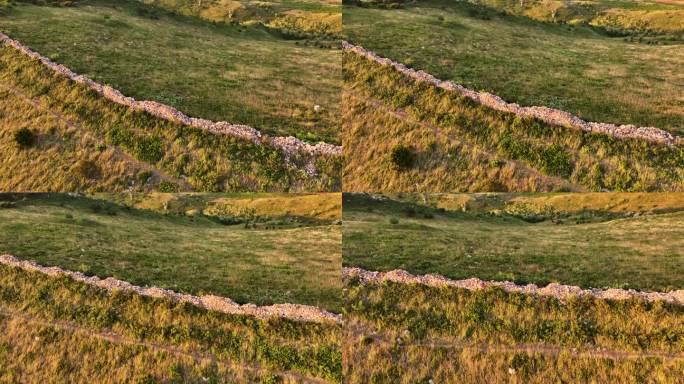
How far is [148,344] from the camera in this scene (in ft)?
61.0

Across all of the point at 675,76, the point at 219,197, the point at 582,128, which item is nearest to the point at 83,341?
the point at 219,197

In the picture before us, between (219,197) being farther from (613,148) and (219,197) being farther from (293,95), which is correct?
(613,148)

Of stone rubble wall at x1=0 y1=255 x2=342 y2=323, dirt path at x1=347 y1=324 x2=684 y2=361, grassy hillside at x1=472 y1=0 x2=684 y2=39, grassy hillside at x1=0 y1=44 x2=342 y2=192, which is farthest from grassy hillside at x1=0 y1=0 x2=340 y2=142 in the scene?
grassy hillside at x1=472 y1=0 x2=684 y2=39

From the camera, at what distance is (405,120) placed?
23453 mm

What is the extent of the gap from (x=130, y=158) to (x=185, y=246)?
7.39 metres

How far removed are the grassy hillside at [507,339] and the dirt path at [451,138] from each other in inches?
255

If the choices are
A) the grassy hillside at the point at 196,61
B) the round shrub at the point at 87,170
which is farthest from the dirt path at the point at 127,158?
the grassy hillside at the point at 196,61

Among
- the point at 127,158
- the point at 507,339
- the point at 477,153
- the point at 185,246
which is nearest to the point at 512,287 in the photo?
the point at 507,339

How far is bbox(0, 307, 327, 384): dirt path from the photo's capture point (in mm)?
17875

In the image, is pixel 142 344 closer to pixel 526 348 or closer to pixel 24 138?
pixel 24 138

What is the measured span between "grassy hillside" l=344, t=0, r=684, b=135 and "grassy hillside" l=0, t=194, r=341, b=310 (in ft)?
50.0

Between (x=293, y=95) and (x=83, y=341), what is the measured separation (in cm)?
2127

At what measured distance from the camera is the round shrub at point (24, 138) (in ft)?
77.5

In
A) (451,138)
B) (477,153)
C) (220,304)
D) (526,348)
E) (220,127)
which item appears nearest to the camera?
(526,348)
